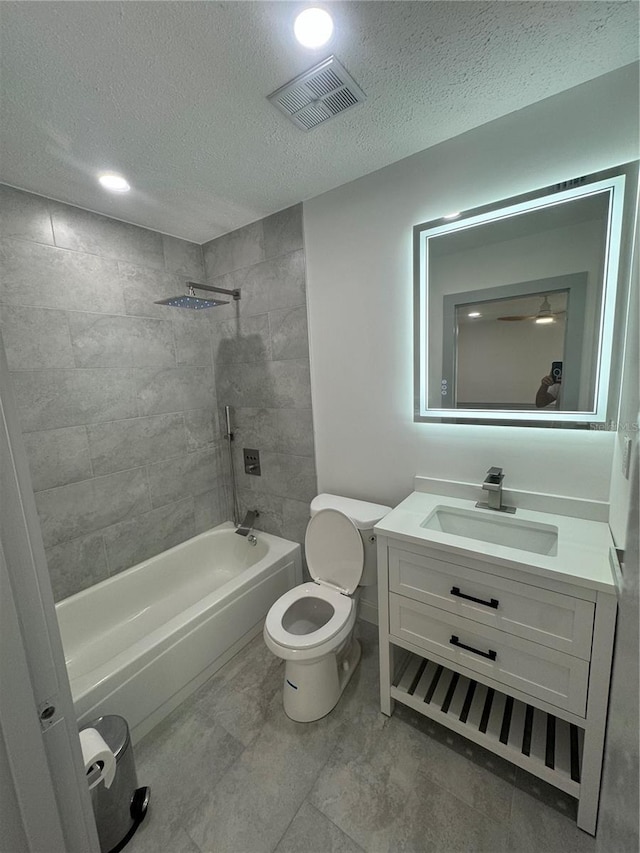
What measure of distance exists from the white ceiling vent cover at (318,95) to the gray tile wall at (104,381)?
0.84 metres

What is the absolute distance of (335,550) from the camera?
1789 millimetres

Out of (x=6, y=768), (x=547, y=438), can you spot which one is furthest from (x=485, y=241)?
(x=6, y=768)

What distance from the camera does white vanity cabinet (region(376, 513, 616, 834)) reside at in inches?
40.4

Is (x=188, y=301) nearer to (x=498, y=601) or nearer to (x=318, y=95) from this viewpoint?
(x=318, y=95)

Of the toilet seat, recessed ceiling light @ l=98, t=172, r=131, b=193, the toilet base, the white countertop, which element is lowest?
the toilet base

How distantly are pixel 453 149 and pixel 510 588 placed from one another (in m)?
1.79

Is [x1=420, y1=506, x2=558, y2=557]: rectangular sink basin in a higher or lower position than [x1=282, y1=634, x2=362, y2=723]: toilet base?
higher

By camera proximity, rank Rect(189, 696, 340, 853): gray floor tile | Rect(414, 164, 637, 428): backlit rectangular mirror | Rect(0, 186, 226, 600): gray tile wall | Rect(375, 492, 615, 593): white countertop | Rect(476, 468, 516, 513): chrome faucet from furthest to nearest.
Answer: Rect(0, 186, 226, 600): gray tile wall
Rect(476, 468, 516, 513): chrome faucet
Rect(414, 164, 637, 428): backlit rectangular mirror
Rect(189, 696, 340, 853): gray floor tile
Rect(375, 492, 615, 593): white countertop

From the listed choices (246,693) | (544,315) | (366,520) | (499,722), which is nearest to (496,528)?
(366,520)

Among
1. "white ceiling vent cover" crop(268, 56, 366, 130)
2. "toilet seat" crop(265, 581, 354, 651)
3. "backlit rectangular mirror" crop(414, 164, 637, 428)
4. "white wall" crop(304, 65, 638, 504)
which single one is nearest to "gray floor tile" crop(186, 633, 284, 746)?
"toilet seat" crop(265, 581, 354, 651)

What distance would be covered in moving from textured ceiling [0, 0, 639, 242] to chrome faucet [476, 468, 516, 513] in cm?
145

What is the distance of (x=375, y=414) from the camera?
1877 mm

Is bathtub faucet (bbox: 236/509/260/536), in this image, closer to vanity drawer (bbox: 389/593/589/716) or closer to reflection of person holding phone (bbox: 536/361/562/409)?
vanity drawer (bbox: 389/593/589/716)

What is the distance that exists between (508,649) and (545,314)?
1271 mm
